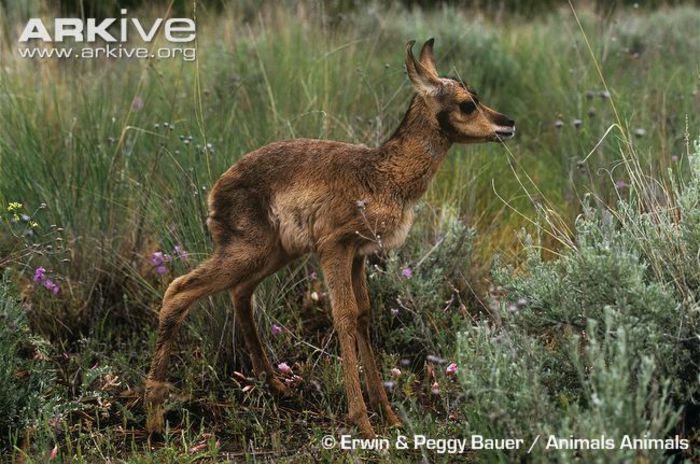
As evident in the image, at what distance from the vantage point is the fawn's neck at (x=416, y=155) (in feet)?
15.7

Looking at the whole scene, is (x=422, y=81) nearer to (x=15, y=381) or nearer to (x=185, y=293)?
(x=185, y=293)

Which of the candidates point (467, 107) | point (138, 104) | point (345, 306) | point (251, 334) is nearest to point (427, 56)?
point (467, 107)

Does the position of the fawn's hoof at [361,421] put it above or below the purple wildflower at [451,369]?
below

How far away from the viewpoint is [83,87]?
7.14 meters

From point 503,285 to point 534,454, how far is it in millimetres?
1084

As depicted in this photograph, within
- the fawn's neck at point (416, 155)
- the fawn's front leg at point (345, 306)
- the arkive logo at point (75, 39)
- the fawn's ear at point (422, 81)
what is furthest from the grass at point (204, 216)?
the fawn's ear at point (422, 81)

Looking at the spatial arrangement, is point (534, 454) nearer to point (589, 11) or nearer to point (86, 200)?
point (86, 200)

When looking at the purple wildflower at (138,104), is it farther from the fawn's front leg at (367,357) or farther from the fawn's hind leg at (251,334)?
the fawn's front leg at (367,357)

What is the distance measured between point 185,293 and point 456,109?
1.63m

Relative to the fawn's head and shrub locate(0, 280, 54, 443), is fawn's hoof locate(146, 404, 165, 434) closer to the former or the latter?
shrub locate(0, 280, 54, 443)

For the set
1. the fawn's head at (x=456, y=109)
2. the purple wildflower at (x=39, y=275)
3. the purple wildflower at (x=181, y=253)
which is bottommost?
the purple wildflower at (x=39, y=275)

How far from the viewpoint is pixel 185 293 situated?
15.9 feet

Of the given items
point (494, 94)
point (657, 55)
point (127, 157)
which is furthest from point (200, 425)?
point (657, 55)

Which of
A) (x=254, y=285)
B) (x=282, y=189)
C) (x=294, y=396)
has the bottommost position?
(x=294, y=396)
